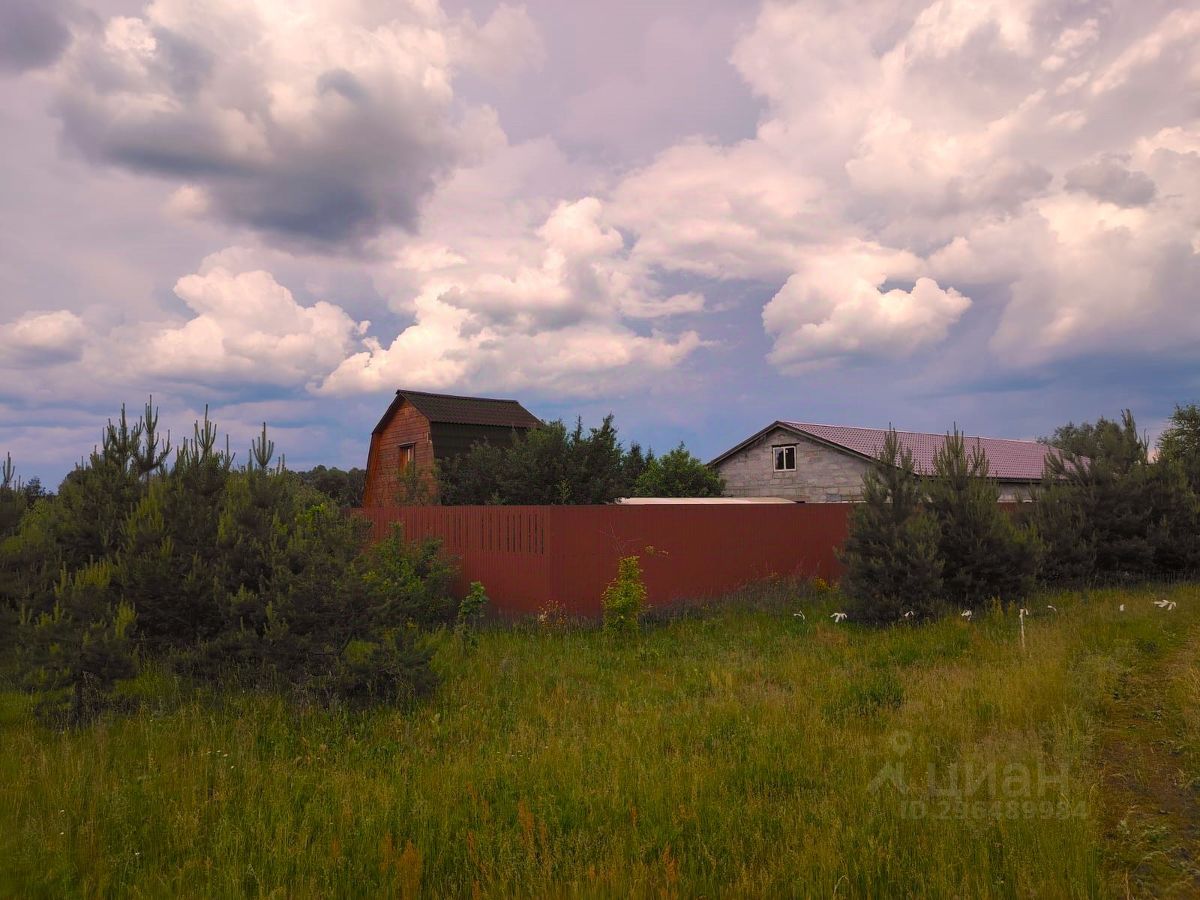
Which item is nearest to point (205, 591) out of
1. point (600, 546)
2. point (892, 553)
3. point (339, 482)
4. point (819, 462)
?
point (600, 546)

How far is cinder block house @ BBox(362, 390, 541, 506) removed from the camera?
26469 millimetres

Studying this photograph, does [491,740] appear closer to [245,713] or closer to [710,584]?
[245,713]

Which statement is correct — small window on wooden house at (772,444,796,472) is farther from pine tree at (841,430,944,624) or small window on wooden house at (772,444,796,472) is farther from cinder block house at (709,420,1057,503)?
pine tree at (841,430,944,624)

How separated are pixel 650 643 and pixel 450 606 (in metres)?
4.16

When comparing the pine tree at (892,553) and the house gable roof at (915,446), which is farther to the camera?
the house gable roof at (915,446)

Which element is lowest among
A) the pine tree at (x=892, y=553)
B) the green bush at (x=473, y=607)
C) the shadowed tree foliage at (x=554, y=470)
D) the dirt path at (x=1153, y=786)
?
the dirt path at (x=1153, y=786)

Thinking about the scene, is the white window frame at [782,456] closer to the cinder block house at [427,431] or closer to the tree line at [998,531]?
the cinder block house at [427,431]

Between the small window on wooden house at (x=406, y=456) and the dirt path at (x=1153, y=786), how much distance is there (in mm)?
23631

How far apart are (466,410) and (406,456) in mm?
3011

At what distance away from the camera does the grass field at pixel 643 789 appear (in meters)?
4.26

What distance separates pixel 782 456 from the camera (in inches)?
1273

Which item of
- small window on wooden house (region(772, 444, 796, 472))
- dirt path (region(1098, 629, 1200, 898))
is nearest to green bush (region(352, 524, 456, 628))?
dirt path (region(1098, 629, 1200, 898))

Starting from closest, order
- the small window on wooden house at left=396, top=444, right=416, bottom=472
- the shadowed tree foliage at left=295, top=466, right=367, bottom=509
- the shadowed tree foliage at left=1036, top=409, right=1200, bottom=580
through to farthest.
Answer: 1. the shadowed tree foliage at left=1036, top=409, right=1200, bottom=580
2. the small window on wooden house at left=396, top=444, right=416, bottom=472
3. the shadowed tree foliage at left=295, top=466, right=367, bottom=509

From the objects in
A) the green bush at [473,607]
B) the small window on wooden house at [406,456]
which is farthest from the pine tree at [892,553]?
the small window on wooden house at [406,456]
